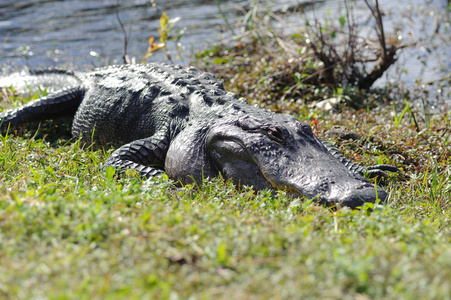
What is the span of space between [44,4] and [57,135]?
10.3 meters

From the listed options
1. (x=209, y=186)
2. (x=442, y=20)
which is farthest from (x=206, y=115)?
(x=442, y=20)

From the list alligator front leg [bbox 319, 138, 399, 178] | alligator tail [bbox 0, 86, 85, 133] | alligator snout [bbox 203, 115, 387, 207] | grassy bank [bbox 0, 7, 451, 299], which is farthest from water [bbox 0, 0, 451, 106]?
grassy bank [bbox 0, 7, 451, 299]

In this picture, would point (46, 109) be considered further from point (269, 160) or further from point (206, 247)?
point (206, 247)

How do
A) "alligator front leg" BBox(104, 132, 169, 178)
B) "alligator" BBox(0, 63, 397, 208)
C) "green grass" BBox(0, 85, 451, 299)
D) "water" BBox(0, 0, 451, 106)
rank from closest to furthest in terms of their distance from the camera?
"green grass" BBox(0, 85, 451, 299) → "alligator" BBox(0, 63, 397, 208) → "alligator front leg" BBox(104, 132, 169, 178) → "water" BBox(0, 0, 451, 106)

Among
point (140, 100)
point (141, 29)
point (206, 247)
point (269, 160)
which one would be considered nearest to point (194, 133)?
point (269, 160)

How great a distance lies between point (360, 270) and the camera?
1.73 meters

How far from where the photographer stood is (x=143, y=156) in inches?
164

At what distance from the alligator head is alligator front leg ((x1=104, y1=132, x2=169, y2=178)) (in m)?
0.16

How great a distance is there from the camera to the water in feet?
28.2

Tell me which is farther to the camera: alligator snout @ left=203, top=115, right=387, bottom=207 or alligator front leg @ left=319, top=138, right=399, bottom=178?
alligator front leg @ left=319, top=138, right=399, bottom=178

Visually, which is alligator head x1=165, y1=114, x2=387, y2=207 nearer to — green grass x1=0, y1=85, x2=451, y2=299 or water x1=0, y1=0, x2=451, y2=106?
green grass x1=0, y1=85, x2=451, y2=299

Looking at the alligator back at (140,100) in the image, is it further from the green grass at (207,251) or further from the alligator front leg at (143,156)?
the green grass at (207,251)

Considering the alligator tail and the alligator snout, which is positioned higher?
the alligator tail

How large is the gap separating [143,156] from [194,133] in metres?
0.55
